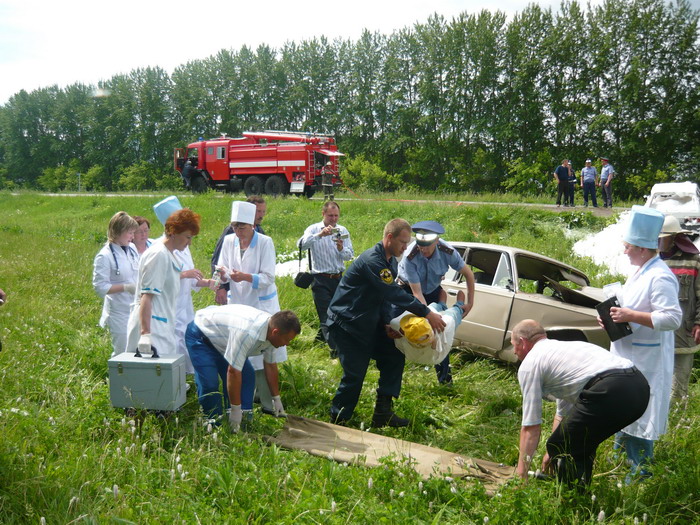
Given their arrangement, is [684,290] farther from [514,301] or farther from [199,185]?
[199,185]

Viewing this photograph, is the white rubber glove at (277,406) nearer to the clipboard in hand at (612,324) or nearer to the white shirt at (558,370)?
the white shirt at (558,370)

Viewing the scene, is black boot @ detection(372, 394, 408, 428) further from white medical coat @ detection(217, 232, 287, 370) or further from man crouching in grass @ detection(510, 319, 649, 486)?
man crouching in grass @ detection(510, 319, 649, 486)

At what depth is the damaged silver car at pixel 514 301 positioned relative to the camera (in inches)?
235

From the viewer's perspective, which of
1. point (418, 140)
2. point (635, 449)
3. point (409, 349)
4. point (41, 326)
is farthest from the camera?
point (418, 140)

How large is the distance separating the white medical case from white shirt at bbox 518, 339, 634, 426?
7.88 ft

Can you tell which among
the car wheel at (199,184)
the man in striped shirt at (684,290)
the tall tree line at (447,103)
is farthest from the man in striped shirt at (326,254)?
the tall tree line at (447,103)

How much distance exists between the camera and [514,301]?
6.26 metres

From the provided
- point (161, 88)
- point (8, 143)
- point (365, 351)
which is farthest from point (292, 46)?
point (365, 351)

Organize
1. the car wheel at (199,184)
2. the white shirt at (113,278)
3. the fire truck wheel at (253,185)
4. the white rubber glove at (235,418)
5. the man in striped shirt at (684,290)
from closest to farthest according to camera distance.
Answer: the white rubber glove at (235,418) → the man in striped shirt at (684,290) → the white shirt at (113,278) → the fire truck wheel at (253,185) → the car wheel at (199,184)

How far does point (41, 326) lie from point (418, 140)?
3483 centimetres

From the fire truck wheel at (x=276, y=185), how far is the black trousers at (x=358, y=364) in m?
19.0

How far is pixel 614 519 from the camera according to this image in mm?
3164

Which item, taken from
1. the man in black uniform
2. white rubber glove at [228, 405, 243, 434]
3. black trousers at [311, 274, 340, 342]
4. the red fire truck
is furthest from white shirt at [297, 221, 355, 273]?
the red fire truck

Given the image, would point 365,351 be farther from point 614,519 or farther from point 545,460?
point 614,519
